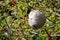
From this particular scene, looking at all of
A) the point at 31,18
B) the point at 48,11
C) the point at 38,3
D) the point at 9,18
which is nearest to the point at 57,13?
the point at 48,11

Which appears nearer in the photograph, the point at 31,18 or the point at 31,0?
the point at 31,18

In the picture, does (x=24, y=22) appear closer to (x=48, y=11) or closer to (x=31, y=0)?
(x=48, y=11)

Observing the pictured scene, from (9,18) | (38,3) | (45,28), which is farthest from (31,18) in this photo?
(38,3)

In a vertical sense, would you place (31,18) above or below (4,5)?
above

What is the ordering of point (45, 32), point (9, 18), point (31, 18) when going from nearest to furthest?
1. point (31, 18)
2. point (45, 32)
3. point (9, 18)

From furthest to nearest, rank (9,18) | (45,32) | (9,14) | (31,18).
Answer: (9,14), (9,18), (45,32), (31,18)

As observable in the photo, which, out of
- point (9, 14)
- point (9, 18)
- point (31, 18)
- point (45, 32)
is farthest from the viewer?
point (9, 14)

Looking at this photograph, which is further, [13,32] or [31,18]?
[13,32]

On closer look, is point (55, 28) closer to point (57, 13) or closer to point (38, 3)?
point (57, 13)

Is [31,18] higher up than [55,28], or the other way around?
[31,18]
